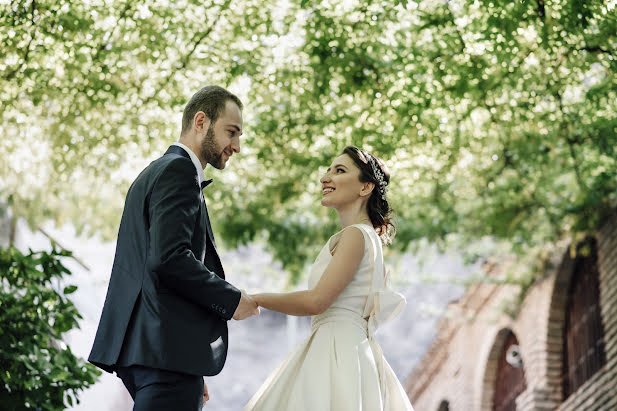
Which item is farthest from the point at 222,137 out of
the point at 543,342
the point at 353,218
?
the point at 543,342

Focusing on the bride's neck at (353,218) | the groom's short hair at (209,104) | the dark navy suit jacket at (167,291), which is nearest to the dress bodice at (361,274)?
the bride's neck at (353,218)

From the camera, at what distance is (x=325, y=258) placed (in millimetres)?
4324

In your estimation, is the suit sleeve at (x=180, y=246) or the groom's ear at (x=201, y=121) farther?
the groom's ear at (x=201, y=121)

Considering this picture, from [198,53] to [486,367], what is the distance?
929 centimetres

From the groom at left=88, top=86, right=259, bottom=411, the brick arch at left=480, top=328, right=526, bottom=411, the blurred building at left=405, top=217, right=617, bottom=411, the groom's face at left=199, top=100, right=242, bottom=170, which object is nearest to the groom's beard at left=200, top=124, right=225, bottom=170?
the groom's face at left=199, top=100, right=242, bottom=170

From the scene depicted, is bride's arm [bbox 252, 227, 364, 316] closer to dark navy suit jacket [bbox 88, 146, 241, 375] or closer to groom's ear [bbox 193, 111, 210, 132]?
dark navy suit jacket [bbox 88, 146, 241, 375]

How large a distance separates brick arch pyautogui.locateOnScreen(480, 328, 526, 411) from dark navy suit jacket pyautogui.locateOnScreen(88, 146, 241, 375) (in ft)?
38.5

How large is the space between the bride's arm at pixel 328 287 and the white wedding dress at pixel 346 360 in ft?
0.25

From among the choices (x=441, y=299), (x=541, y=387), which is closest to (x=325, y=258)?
(x=541, y=387)

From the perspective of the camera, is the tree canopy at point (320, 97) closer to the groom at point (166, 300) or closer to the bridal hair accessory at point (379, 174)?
the bridal hair accessory at point (379, 174)

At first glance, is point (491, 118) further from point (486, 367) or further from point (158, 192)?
point (486, 367)

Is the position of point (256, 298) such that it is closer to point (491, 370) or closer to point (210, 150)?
point (210, 150)

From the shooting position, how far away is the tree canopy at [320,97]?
22.8 feet

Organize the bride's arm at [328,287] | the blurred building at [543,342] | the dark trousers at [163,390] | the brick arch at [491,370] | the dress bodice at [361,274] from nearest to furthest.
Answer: the dark trousers at [163,390] < the bride's arm at [328,287] < the dress bodice at [361,274] < the blurred building at [543,342] < the brick arch at [491,370]
